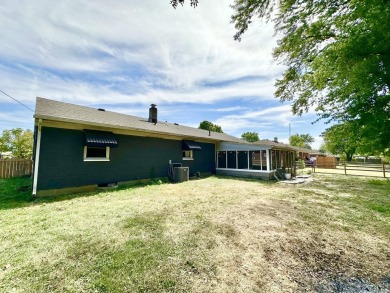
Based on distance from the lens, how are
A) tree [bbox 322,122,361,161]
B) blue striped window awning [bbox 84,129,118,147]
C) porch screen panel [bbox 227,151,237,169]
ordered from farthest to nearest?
porch screen panel [bbox 227,151,237,169] < blue striped window awning [bbox 84,129,118,147] < tree [bbox 322,122,361,161]

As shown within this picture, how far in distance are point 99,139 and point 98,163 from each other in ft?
4.04

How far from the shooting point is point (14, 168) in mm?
11523

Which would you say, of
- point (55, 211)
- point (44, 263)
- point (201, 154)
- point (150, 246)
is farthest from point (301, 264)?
point (201, 154)

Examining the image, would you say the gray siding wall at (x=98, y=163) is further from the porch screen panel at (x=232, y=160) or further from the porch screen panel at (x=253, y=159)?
the porch screen panel at (x=253, y=159)

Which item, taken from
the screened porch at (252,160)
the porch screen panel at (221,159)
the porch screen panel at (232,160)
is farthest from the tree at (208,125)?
the porch screen panel at (232,160)

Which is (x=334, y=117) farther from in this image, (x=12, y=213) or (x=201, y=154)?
(x=12, y=213)

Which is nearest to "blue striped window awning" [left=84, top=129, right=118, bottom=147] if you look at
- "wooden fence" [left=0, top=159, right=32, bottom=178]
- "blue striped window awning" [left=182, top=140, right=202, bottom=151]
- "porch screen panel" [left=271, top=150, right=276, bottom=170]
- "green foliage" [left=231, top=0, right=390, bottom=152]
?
"blue striped window awning" [left=182, top=140, right=202, bottom=151]

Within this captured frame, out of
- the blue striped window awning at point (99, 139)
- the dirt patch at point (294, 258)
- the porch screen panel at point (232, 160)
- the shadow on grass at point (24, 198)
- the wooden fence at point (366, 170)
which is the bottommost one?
the dirt patch at point (294, 258)

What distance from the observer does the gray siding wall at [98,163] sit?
6.95m

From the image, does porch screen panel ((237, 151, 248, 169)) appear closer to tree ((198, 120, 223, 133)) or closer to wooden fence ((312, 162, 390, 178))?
wooden fence ((312, 162, 390, 178))

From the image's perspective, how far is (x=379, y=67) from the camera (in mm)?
5484

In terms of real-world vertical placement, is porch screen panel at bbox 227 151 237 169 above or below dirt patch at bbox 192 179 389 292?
above

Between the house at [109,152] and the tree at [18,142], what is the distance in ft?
44.5

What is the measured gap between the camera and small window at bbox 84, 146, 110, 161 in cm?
805
